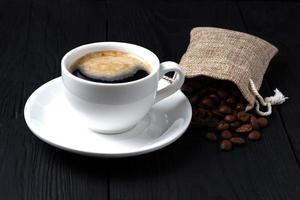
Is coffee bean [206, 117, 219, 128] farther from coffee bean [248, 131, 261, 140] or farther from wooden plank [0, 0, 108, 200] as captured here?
wooden plank [0, 0, 108, 200]

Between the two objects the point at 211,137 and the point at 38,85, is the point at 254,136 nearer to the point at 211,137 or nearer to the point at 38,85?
the point at 211,137

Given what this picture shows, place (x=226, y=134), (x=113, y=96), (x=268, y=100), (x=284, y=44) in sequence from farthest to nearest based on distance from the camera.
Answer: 1. (x=284, y=44)
2. (x=268, y=100)
3. (x=226, y=134)
4. (x=113, y=96)

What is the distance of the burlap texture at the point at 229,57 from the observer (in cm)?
106

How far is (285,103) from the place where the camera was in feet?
3.58

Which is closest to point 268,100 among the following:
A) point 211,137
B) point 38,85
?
point 211,137

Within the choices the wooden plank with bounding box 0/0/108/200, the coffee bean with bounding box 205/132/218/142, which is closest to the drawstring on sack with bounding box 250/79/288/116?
the coffee bean with bounding box 205/132/218/142

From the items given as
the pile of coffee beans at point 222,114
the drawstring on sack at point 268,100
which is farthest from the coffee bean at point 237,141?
the drawstring on sack at point 268,100

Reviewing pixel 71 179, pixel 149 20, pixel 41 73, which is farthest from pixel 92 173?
pixel 149 20

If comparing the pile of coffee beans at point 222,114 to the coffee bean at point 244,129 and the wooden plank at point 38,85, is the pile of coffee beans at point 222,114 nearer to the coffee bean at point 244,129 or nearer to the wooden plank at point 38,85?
the coffee bean at point 244,129

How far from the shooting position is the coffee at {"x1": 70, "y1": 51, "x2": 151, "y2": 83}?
2.94 feet

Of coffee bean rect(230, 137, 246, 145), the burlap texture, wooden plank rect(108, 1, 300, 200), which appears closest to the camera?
wooden plank rect(108, 1, 300, 200)

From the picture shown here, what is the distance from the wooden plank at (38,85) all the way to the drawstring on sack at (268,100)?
0.31 meters

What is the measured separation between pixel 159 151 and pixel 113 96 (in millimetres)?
125

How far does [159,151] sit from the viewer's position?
3.06 ft
